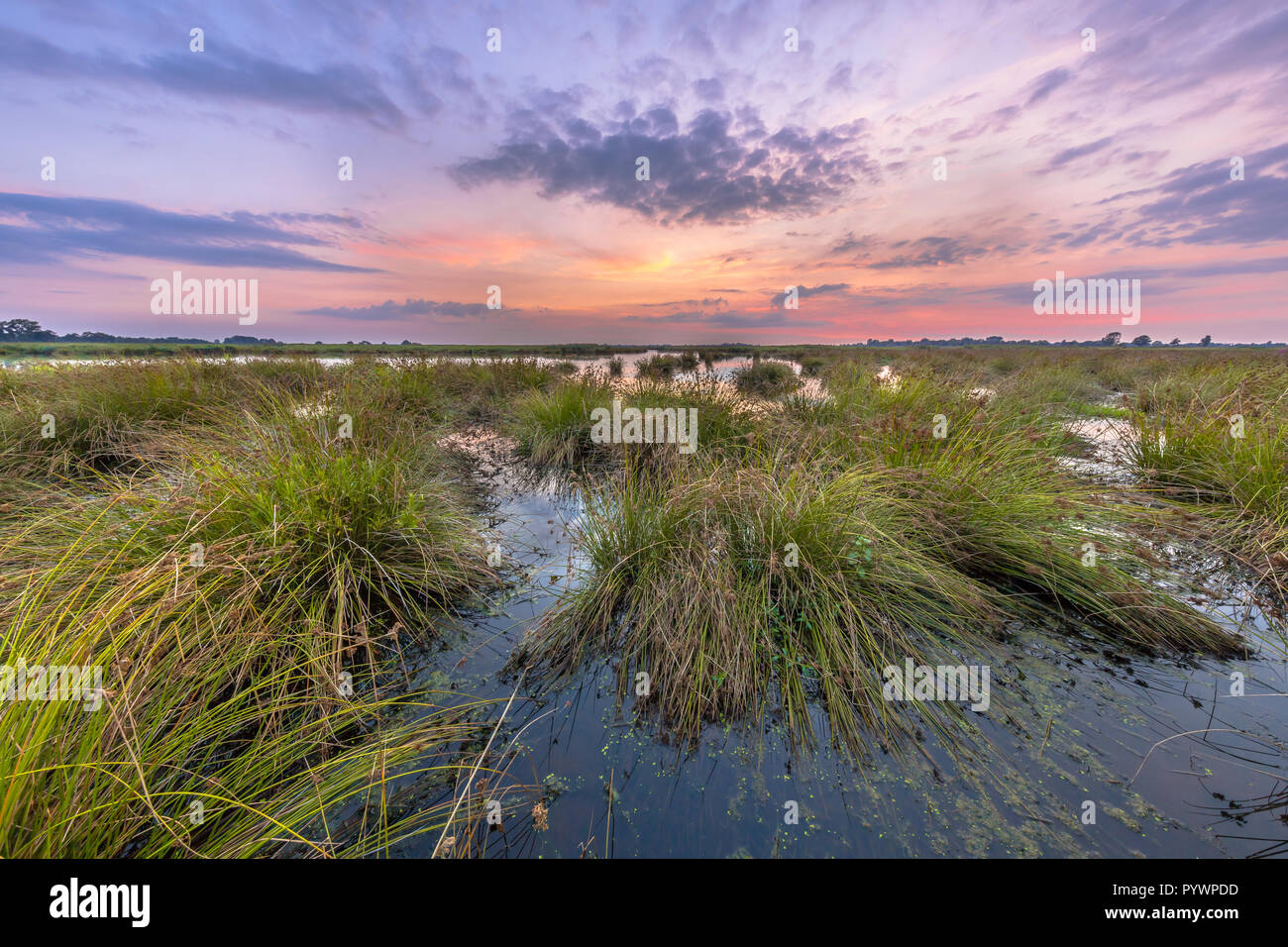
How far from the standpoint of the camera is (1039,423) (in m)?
6.17

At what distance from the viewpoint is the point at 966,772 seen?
6.62ft

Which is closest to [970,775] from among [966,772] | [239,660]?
[966,772]

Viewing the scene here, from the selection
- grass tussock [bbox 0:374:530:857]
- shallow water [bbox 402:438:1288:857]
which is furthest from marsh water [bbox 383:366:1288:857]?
grass tussock [bbox 0:374:530:857]

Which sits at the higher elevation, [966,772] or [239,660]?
[239,660]

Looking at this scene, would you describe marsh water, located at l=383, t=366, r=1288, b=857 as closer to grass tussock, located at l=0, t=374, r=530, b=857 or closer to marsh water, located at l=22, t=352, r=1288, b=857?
marsh water, located at l=22, t=352, r=1288, b=857

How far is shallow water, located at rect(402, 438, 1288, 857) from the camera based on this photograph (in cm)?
174

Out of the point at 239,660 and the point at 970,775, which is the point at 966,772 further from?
the point at 239,660

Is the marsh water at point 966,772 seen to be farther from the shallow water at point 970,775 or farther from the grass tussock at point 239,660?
the grass tussock at point 239,660

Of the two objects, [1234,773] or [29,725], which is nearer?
[29,725]

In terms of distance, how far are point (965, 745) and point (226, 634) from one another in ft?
12.7

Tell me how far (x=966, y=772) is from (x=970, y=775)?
0.06ft

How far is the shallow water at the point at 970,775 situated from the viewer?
68.6 inches
